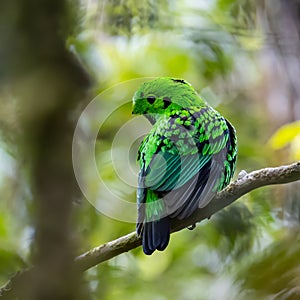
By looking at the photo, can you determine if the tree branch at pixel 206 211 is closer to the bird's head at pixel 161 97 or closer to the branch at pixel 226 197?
the branch at pixel 226 197

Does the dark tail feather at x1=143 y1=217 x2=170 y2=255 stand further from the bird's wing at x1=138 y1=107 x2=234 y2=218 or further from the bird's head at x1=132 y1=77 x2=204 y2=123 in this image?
the bird's head at x1=132 y1=77 x2=204 y2=123

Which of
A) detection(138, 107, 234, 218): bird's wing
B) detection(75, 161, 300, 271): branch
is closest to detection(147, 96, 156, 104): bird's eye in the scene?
detection(138, 107, 234, 218): bird's wing

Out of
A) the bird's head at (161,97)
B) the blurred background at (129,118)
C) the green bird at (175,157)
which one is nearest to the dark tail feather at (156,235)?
the green bird at (175,157)

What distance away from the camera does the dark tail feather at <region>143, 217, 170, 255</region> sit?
1.31 meters

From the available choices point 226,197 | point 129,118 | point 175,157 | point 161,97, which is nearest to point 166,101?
point 161,97

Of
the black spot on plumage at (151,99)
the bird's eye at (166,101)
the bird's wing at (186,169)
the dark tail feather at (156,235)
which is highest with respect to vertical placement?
the black spot on plumage at (151,99)

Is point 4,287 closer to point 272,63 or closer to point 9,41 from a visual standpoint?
point 9,41

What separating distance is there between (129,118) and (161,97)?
1459mm

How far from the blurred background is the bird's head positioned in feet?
0.42

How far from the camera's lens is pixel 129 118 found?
9.98ft

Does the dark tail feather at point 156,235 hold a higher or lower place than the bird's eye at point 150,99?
lower

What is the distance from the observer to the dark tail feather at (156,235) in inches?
51.6

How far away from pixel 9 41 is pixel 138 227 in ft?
1.75

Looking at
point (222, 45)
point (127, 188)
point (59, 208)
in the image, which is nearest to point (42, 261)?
point (59, 208)
